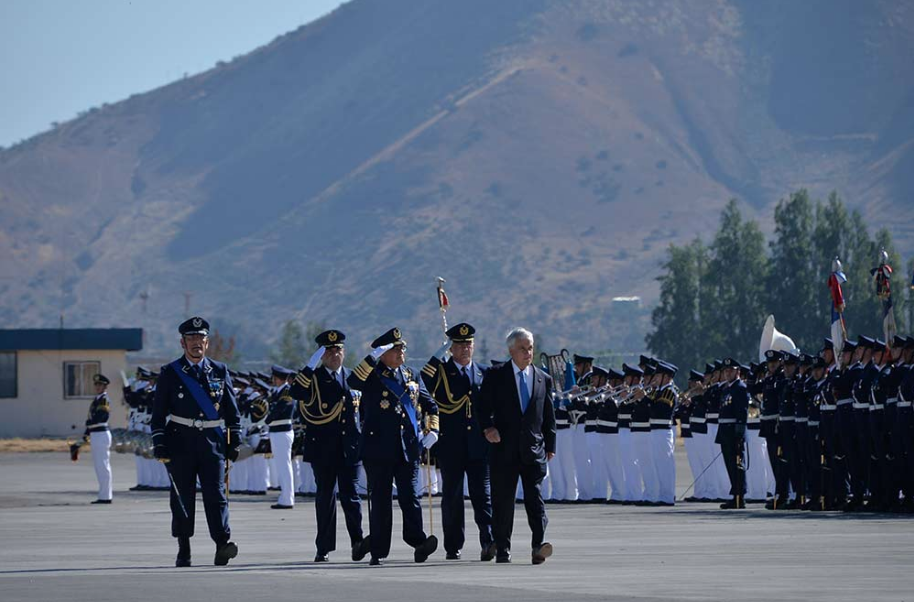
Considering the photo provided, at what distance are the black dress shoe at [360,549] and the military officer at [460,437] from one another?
711 mm

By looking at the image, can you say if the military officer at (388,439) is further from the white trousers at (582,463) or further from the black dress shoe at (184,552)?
the white trousers at (582,463)

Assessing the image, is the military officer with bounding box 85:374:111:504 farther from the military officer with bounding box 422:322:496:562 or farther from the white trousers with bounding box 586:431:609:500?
the military officer with bounding box 422:322:496:562

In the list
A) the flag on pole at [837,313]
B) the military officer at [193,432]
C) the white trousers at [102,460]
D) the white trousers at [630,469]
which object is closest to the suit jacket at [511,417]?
the military officer at [193,432]

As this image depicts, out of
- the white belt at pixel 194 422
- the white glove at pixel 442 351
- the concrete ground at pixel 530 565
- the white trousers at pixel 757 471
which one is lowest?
the concrete ground at pixel 530 565

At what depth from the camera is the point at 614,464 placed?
26.5 meters

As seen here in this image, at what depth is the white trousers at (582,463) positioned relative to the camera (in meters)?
27.0

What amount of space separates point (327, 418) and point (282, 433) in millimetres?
10165

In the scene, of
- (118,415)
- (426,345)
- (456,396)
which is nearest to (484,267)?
(426,345)

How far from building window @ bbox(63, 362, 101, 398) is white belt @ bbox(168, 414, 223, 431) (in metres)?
47.7

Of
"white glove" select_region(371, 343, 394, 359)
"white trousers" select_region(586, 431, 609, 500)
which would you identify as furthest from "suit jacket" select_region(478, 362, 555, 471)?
"white trousers" select_region(586, 431, 609, 500)

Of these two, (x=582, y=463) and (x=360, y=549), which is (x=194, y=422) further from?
(x=582, y=463)

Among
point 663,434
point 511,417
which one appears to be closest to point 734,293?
point 663,434

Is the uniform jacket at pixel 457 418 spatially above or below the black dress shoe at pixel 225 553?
above

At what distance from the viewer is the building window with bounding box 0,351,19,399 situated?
2459 inches
